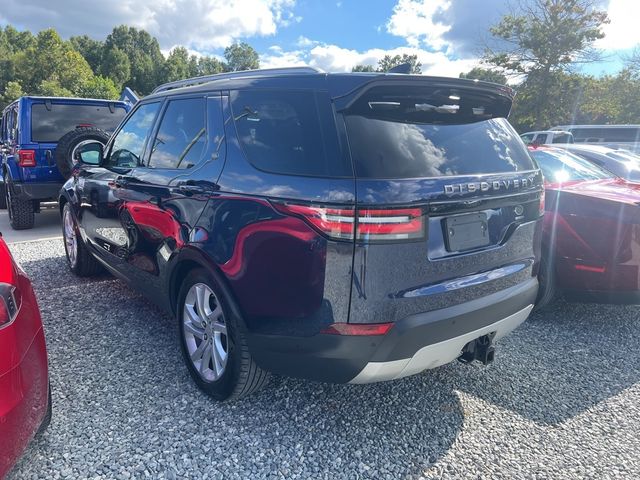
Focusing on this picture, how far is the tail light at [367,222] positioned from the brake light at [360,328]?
38 centimetres

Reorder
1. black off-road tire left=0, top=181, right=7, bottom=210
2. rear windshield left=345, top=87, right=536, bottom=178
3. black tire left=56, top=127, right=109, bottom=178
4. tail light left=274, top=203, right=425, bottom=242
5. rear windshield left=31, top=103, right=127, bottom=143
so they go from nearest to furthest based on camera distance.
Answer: tail light left=274, top=203, right=425, bottom=242, rear windshield left=345, top=87, right=536, bottom=178, black tire left=56, top=127, right=109, bottom=178, rear windshield left=31, top=103, right=127, bottom=143, black off-road tire left=0, top=181, right=7, bottom=210

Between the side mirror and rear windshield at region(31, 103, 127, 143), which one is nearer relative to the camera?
the side mirror

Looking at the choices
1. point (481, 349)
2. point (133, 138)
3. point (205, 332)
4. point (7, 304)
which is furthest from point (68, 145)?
point (481, 349)

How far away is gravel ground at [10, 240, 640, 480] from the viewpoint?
2.18 metres

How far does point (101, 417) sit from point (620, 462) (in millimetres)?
2698

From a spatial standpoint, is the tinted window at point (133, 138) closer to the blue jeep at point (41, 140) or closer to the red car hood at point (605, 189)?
the blue jeep at point (41, 140)

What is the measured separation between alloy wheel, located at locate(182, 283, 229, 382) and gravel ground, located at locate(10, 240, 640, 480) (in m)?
0.20

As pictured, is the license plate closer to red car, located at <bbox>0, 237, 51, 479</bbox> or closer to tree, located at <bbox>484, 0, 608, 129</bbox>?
red car, located at <bbox>0, 237, 51, 479</bbox>

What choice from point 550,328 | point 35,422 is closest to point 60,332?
point 35,422

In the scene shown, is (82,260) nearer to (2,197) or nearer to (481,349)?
(481,349)

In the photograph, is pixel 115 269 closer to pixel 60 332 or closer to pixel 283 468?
pixel 60 332

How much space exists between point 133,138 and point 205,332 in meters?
1.86

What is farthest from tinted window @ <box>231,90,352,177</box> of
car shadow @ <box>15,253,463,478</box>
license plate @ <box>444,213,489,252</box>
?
car shadow @ <box>15,253,463,478</box>

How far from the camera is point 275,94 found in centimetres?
231
